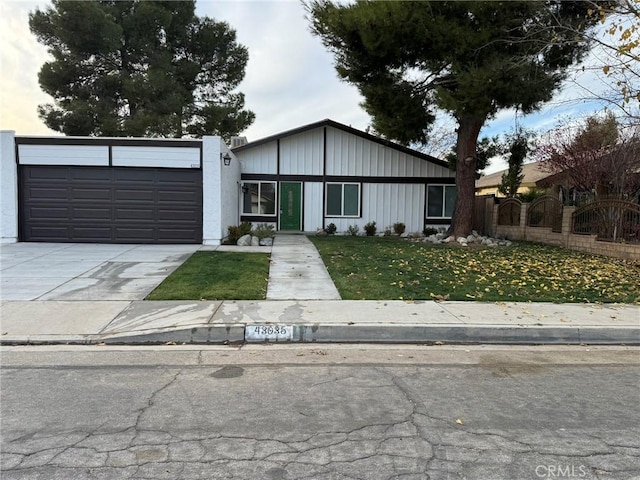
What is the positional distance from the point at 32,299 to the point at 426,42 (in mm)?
13370

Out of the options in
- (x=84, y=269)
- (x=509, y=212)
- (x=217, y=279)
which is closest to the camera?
(x=217, y=279)

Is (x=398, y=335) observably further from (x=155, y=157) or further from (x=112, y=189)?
(x=112, y=189)

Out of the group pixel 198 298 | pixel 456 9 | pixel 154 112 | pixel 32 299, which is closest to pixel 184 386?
pixel 198 298

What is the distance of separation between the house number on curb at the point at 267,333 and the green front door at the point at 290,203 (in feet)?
51.3

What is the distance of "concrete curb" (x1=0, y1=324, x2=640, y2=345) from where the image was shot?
19.5 feet

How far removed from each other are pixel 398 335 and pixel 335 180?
1605 cm

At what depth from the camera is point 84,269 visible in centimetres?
1001

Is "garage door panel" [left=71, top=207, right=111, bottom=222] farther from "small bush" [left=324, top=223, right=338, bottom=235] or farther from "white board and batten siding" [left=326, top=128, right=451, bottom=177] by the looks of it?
"white board and batten siding" [left=326, top=128, right=451, bottom=177]

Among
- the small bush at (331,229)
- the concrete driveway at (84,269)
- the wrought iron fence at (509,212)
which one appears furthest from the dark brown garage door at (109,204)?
the wrought iron fence at (509,212)

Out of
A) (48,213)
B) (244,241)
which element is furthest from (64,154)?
(244,241)

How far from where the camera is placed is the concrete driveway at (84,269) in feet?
26.2

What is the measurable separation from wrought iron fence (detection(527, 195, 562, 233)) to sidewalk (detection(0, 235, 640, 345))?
978cm

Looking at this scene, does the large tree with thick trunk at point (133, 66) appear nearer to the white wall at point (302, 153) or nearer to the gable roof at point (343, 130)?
the gable roof at point (343, 130)

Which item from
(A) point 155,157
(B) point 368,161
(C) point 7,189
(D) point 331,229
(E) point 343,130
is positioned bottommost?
(D) point 331,229
